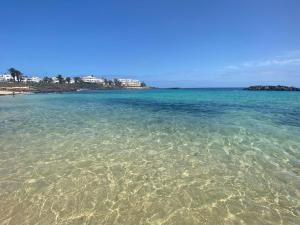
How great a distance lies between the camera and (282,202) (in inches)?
275

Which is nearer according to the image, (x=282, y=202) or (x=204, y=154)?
(x=282, y=202)

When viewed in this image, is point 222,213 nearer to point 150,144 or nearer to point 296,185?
point 296,185

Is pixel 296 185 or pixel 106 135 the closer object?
pixel 296 185

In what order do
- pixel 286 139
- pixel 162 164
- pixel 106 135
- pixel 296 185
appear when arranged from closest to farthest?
pixel 296 185 → pixel 162 164 → pixel 286 139 → pixel 106 135

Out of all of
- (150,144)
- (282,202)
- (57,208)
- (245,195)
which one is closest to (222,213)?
(245,195)

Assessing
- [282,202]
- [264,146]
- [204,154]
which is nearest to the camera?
[282,202]

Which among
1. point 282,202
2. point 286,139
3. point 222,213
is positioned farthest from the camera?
point 286,139

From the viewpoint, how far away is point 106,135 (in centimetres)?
1542

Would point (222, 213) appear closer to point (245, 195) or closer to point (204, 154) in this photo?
point (245, 195)

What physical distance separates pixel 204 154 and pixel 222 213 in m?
4.94

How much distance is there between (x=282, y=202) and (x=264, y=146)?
245 inches

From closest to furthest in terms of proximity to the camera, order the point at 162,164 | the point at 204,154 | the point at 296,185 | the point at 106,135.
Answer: the point at 296,185
the point at 162,164
the point at 204,154
the point at 106,135

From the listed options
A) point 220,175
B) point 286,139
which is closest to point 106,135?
point 220,175

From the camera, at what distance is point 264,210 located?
6562 mm
